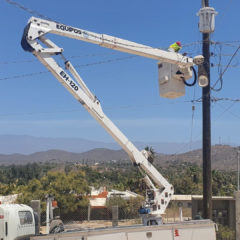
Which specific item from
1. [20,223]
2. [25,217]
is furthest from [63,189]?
[20,223]

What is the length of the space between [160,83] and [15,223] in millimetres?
6064

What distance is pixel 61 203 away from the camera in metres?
37.8

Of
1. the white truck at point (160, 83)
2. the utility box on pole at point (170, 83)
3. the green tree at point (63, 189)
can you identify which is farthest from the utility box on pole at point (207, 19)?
the green tree at point (63, 189)

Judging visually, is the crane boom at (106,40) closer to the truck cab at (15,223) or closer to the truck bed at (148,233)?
the truck cab at (15,223)

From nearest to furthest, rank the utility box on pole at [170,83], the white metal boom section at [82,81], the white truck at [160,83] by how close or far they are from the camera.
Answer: the white truck at [160,83] → the white metal boom section at [82,81] → the utility box on pole at [170,83]

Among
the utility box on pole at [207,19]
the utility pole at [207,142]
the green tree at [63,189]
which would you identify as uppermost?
the utility box on pole at [207,19]

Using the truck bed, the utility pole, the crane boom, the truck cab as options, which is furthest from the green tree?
the truck bed

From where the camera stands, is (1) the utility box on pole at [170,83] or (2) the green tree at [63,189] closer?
(1) the utility box on pole at [170,83]

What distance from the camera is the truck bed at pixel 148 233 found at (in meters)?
10.8

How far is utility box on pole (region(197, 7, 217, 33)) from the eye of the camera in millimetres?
18062

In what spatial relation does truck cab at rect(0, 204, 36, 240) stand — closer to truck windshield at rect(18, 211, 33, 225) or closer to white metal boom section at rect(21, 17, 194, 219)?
truck windshield at rect(18, 211, 33, 225)

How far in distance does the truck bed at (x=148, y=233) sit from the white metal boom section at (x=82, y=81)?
77.0 inches

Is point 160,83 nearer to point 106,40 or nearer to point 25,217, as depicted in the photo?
point 106,40

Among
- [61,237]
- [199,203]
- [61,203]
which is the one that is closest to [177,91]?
[61,237]
